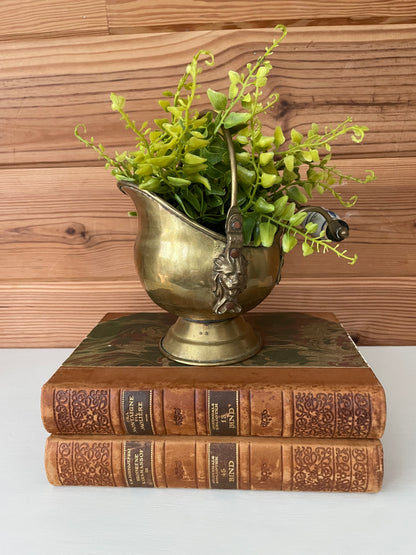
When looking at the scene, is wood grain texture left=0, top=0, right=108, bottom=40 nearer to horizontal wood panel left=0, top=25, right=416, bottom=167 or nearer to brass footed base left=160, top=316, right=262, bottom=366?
horizontal wood panel left=0, top=25, right=416, bottom=167

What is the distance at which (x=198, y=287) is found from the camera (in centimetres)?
59

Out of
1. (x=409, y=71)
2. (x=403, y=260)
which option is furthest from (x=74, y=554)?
(x=409, y=71)

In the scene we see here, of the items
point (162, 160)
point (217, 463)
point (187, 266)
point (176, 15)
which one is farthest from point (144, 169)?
point (176, 15)

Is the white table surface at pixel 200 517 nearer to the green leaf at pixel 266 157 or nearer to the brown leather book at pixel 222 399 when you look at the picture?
the brown leather book at pixel 222 399

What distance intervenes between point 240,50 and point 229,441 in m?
0.67

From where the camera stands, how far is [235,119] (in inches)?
21.5

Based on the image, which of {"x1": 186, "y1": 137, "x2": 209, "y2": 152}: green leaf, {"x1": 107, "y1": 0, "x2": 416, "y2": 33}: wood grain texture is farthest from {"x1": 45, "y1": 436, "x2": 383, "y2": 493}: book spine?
{"x1": 107, "y1": 0, "x2": 416, "y2": 33}: wood grain texture

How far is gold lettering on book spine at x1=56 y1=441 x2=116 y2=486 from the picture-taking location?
1.93 feet

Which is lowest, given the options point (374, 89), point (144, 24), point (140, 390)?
point (140, 390)

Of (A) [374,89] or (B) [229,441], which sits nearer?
(B) [229,441]

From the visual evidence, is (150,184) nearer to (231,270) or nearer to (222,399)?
(231,270)

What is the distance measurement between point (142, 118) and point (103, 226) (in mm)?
219

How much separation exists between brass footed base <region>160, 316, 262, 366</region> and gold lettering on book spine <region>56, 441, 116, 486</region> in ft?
0.49

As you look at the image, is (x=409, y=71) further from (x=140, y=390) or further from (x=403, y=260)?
(x=140, y=390)
